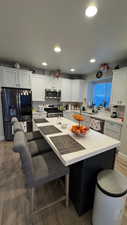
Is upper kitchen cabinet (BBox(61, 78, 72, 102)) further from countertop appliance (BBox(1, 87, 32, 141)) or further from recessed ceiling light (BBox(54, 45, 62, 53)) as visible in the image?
recessed ceiling light (BBox(54, 45, 62, 53))

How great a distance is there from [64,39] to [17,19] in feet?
2.82

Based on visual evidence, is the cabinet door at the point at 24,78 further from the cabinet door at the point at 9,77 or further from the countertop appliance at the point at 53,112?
the countertop appliance at the point at 53,112

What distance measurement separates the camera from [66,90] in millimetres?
4672

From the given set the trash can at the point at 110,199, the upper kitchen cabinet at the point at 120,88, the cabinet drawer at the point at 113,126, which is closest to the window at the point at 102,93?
the upper kitchen cabinet at the point at 120,88

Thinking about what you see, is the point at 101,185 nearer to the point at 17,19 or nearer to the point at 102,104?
the point at 17,19

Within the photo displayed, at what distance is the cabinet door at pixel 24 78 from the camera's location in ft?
11.4

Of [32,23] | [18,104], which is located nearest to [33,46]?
[32,23]

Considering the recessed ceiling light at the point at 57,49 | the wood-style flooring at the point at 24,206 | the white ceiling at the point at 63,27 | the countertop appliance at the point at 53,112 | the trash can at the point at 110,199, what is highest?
the recessed ceiling light at the point at 57,49

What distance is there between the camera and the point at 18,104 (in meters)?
3.38

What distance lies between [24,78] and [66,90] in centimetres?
189

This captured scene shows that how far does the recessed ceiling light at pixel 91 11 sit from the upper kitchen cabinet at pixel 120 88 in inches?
70.6

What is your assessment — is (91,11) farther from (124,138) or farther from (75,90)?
(75,90)

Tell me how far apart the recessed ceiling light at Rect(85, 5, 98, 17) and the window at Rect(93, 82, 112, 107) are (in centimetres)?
290

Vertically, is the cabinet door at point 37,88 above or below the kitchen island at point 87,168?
above
